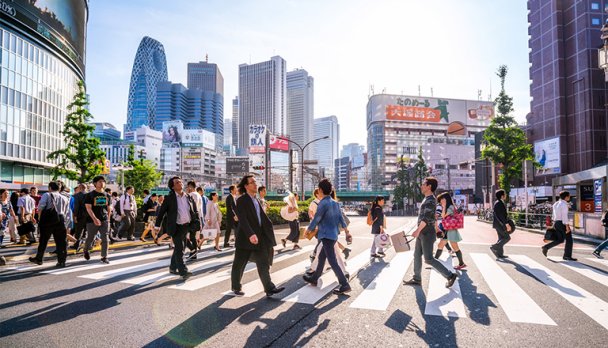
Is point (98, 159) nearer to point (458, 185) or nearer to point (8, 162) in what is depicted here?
point (8, 162)

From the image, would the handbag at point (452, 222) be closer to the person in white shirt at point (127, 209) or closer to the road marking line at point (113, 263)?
the road marking line at point (113, 263)

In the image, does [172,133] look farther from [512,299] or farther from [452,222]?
[512,299]

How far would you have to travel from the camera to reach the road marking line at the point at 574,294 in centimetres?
466

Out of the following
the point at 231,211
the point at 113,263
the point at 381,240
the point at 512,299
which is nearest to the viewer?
the point at 512,299

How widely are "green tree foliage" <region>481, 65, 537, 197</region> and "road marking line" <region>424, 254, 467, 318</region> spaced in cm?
2663

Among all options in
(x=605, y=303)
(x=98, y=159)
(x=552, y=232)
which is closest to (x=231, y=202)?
(x=605, y=303)

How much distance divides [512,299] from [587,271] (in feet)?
11.8

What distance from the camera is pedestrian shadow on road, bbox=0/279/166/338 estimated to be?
4.00 meters

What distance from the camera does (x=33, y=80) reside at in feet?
150

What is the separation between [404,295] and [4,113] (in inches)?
1988

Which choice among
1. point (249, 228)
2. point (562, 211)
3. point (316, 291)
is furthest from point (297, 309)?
point (562, 211)

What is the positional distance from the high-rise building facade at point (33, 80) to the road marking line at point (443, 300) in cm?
4131

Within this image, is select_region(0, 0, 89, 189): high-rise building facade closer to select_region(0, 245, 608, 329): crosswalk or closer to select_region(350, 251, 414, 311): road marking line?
select_region(0, 245, 608, 329): crosswalk

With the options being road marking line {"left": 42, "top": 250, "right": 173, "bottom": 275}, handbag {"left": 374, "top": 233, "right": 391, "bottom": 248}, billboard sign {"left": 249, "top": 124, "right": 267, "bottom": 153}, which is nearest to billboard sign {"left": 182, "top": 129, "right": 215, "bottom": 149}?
billboard sign {"left": 249, "top": 124, "right": 267, "bottom": 153}
